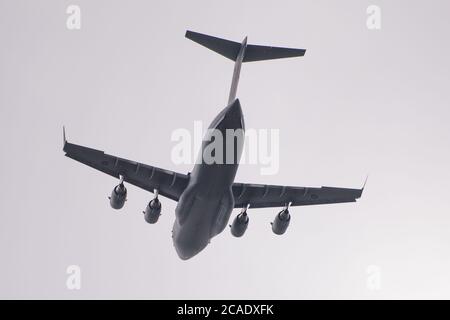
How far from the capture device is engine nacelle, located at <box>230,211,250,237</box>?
31688 millimetres

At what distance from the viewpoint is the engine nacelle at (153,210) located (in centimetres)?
3033

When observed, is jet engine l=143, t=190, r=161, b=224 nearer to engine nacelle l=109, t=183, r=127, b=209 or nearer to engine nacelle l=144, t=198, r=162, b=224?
engine nacelle l=144, t=198, r=162, b=224

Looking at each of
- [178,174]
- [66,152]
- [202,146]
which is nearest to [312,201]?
[178,174]

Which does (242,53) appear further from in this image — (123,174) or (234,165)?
(123,174)

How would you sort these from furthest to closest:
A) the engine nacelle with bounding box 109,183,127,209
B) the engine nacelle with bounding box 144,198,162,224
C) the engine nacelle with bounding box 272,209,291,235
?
the engine nacelle with bounding box 272,209,291,235 < the engine nacelle with bounding box 144,198,162,224 < the engine nacelle with bounding box 109,183,127,209

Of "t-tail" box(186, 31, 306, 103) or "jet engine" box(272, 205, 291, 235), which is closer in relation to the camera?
"t-tail" box(186, 31, 306, 103)

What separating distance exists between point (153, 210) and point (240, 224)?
4441 mm

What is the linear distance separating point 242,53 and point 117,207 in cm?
907

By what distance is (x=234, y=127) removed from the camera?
23969 mm

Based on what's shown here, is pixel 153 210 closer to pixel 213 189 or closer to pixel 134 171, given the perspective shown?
pixel 134 171

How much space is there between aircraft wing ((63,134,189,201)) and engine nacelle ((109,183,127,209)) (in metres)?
0.93

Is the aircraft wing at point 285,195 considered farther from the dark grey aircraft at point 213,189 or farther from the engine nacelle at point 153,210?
the engine nacelle at point 153,210

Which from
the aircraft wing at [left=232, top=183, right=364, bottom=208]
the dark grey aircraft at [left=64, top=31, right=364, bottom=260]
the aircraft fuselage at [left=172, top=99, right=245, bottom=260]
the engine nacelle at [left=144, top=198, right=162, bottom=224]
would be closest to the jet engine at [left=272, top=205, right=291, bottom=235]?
the dark grey aircraft at [left=64, top=31, right=364, bottom=260]
